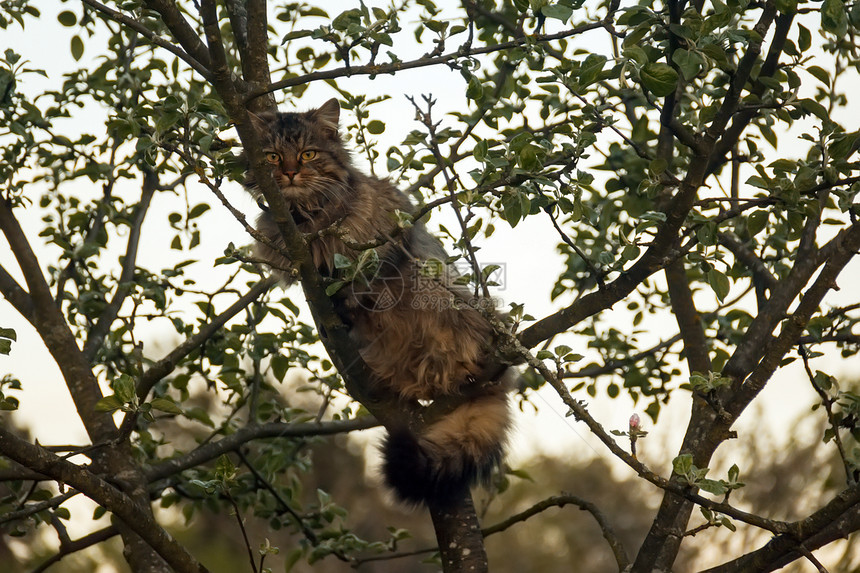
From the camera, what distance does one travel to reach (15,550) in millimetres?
8500

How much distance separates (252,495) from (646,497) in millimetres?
6896

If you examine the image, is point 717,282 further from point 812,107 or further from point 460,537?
point 460,537

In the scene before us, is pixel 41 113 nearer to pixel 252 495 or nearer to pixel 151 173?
pixel 151 173

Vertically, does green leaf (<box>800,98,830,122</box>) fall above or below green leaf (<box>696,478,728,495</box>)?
above

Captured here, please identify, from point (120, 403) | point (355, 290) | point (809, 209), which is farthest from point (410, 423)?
point (809, 209)

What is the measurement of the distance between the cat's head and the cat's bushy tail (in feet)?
3.66

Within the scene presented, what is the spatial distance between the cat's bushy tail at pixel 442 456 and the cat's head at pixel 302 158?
1117mm

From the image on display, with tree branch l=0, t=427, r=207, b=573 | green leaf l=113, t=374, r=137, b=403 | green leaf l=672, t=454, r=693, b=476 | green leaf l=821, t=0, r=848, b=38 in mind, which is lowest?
tree branch l=0, t=427, r=207, b=573

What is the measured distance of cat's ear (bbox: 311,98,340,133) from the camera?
13.0ft

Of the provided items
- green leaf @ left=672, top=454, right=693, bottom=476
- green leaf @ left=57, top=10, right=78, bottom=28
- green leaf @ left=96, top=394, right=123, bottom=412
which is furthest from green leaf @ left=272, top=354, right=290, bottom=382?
green leaf @ left=672, top=454, right=693, bottom=476

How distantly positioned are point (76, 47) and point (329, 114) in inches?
46.7

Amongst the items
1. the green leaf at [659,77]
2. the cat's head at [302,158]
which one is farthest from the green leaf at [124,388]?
the green leaf at [659,77]

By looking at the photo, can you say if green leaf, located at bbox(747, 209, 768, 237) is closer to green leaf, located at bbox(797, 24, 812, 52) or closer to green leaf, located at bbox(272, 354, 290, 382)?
green leaf, located at bbox(797, 24, 812, 52)

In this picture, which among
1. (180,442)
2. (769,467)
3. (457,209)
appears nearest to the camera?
(457,209)
